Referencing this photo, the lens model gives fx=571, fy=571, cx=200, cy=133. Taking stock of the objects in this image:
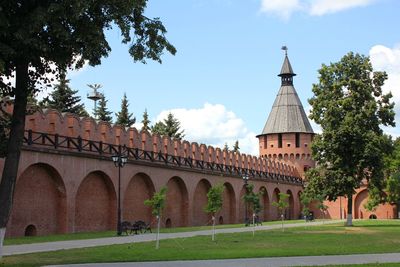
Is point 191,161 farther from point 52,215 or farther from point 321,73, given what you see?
point 52,215

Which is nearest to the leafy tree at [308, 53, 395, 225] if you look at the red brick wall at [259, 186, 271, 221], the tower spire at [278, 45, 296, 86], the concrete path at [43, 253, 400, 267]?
the red brick wall at [259, 186, 271, 221]

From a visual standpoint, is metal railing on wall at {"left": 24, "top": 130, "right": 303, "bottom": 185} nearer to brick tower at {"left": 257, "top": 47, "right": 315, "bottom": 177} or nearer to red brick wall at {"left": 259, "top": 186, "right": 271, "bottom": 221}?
red brick wall at {"left": 259, "top": 186, "right": 271, "bottom": 221}

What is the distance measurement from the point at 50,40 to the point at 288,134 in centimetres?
5512

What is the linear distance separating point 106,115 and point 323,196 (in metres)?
26.8

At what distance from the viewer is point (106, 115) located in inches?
2275

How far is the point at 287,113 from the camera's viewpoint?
2675 inches

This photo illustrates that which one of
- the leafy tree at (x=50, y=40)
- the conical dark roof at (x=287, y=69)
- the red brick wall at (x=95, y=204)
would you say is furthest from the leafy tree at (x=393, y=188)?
the leafy tree at (x=50, y=40)

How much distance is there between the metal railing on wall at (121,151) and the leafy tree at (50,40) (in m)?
12.2

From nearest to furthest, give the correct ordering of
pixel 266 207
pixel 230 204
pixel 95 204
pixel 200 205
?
1. pixel 95 204
2. pixel 200 205
3. pixel 230 204
4. pixel 266 207

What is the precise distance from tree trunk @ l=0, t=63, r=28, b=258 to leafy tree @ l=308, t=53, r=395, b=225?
88.8ft

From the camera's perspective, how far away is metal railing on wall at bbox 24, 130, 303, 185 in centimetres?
2733

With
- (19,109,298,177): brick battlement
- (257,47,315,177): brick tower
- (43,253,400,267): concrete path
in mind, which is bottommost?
(43,253,400,267): concrete path

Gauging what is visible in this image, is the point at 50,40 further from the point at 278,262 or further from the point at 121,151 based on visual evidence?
the point at 121,151

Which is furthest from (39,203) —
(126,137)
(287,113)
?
(287,113)
